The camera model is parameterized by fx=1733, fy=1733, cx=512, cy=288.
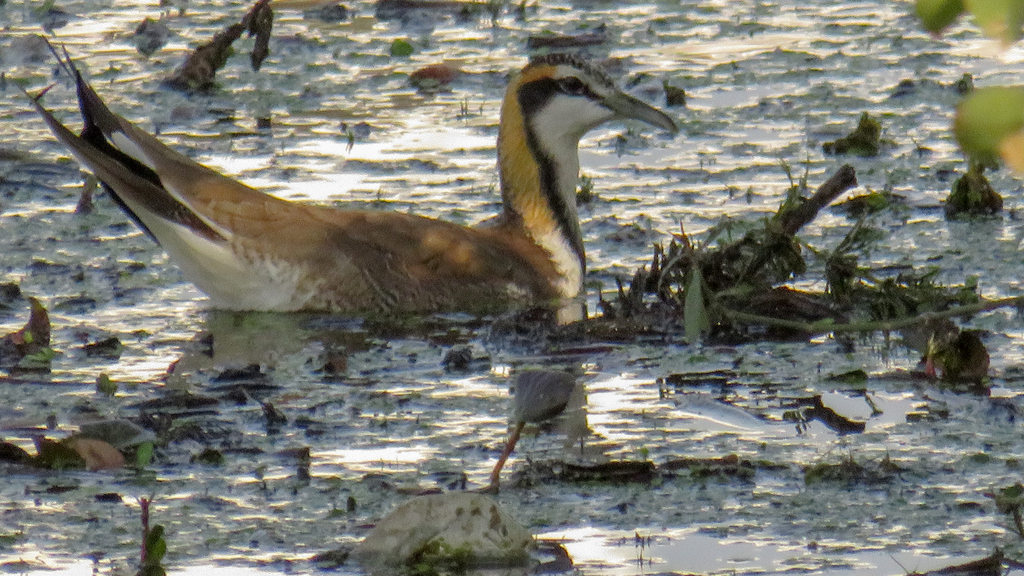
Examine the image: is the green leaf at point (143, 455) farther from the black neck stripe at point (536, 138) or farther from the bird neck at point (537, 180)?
the black neck stripe at point (536, 138)

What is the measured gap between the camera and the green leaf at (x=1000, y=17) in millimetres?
1142

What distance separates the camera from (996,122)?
115 cm

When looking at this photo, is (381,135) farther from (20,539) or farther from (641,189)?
(20,539)

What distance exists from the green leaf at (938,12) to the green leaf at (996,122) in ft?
0.21

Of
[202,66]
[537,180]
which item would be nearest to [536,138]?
[537,180]

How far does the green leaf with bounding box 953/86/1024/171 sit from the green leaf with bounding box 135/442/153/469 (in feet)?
11.2

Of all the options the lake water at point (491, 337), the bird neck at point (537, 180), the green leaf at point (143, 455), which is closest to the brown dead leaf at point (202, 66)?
the lake water at point (491, 337)

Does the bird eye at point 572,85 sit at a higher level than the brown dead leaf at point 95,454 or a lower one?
higher

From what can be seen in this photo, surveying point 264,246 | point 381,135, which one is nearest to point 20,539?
point 264,246

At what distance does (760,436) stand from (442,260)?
1803mm

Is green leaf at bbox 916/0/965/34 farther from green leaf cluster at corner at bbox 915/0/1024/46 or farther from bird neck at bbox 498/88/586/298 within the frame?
bird neck at bbox 498/88/586/298

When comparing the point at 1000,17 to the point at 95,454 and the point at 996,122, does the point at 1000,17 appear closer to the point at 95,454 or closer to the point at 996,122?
the point at 996,122

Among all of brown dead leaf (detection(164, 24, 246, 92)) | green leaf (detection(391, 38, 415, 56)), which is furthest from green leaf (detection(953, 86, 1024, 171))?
green leaf (detection(391, 38, 415, 56))

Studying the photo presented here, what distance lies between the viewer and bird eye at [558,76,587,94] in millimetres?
6516
